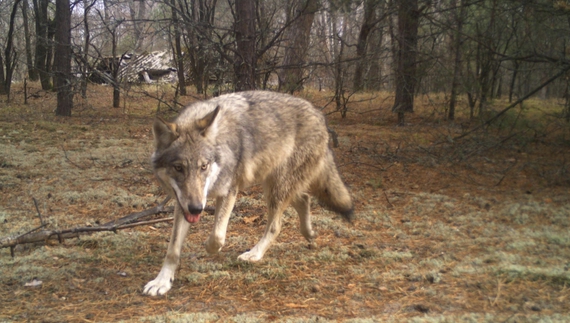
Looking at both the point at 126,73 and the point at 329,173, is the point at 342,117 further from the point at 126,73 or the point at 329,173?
the point at 329,173

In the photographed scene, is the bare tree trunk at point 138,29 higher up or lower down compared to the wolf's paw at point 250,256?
higher up

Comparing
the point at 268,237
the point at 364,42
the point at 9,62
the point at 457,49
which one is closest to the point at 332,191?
the point at 268,237

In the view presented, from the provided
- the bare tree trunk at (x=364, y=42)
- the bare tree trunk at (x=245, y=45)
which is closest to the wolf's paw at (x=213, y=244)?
the bare tree trunk at (x=245, y=45)

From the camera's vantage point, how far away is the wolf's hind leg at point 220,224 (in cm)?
384

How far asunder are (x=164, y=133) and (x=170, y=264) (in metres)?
1.03

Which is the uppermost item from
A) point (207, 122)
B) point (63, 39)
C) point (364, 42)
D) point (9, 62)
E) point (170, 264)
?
point (364, 42)

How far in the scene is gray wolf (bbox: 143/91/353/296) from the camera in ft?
11.4

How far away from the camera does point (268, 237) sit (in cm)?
433

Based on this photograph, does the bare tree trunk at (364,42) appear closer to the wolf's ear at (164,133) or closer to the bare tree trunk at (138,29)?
the bare tree trunk at (138,29)

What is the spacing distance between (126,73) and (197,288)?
24.4ft

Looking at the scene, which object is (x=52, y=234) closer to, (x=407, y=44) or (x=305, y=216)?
(x=305, y=216)

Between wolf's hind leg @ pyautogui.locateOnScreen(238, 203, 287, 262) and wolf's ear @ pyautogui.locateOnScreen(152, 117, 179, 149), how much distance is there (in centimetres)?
125

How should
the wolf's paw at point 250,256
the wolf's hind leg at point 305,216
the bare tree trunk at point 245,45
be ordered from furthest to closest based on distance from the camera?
1. the bare tree trunk at point 245,45
2. the wolf's hind leg at point 305,216
3. the wolf's paw at point 250,256

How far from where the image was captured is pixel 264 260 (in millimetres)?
4172
